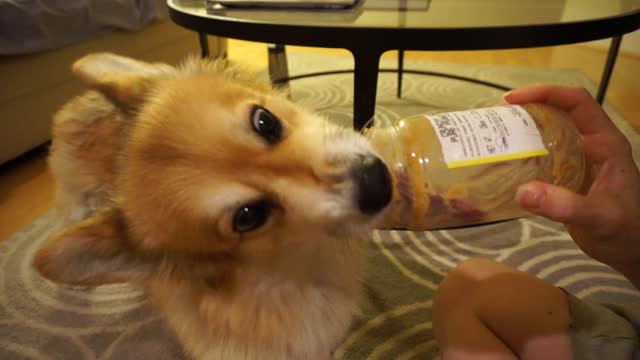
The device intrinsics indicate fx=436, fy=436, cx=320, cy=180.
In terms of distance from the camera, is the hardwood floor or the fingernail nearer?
the fingernail

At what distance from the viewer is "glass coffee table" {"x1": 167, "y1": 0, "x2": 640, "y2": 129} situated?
1.18 m

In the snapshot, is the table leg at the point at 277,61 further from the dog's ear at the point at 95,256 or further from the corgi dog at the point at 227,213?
the dog's ear at the point at 95,256

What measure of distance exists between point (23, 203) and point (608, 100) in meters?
3.01

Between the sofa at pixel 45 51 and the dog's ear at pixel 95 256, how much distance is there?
1413mm

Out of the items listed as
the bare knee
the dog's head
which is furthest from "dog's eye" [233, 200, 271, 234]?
the bare knee

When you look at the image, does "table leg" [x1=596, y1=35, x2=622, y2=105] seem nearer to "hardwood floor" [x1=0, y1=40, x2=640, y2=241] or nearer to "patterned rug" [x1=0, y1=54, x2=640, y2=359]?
"hardwood floor" [x1=0, y1=40, x2=640, y2=241]

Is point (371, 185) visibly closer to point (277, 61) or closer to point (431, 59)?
point (277, 61)

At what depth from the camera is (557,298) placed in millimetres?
907

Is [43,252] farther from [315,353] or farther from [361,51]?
[361,51]

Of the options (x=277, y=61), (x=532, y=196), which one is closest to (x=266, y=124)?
(x=532, y=196)

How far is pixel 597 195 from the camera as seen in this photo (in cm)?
70

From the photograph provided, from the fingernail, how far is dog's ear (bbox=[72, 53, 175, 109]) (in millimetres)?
755

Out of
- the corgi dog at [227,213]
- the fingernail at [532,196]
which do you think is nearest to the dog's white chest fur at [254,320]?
the corgi dog at [227,213]

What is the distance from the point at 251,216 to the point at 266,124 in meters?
0.18
